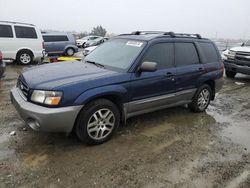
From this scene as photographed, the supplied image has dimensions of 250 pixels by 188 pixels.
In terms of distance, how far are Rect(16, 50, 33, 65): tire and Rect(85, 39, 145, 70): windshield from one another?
795 cm

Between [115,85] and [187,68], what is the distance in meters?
1.85

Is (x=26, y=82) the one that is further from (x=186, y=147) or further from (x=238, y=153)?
(x=238, y=153)

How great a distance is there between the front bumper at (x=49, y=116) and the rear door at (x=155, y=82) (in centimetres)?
110

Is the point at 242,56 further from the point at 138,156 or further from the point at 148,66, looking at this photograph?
the point at 138,156

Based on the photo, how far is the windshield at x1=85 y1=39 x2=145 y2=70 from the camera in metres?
4.19

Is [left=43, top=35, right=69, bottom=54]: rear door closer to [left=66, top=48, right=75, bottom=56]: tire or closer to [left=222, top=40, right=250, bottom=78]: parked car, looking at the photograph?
[left=66, top=48, right=75, bottom=56]: tire

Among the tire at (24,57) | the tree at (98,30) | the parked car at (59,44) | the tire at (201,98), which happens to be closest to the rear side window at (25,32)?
the tire at (24,57)

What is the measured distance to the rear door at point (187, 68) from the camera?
4797 mm

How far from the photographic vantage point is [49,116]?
324 centimetres

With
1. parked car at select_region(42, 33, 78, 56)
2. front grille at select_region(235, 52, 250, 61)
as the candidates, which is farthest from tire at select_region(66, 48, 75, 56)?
front grille at select_region(235, 52, 250, 61)

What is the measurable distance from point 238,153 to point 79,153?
8.19 ft

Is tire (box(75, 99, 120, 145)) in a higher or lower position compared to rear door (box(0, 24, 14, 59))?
lower

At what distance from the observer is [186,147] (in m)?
3.97

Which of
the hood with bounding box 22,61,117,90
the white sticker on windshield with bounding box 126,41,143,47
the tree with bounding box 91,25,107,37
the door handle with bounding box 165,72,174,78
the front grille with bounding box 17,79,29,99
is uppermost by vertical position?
the white sticker on windshield with bounding box 126,41,143,47
